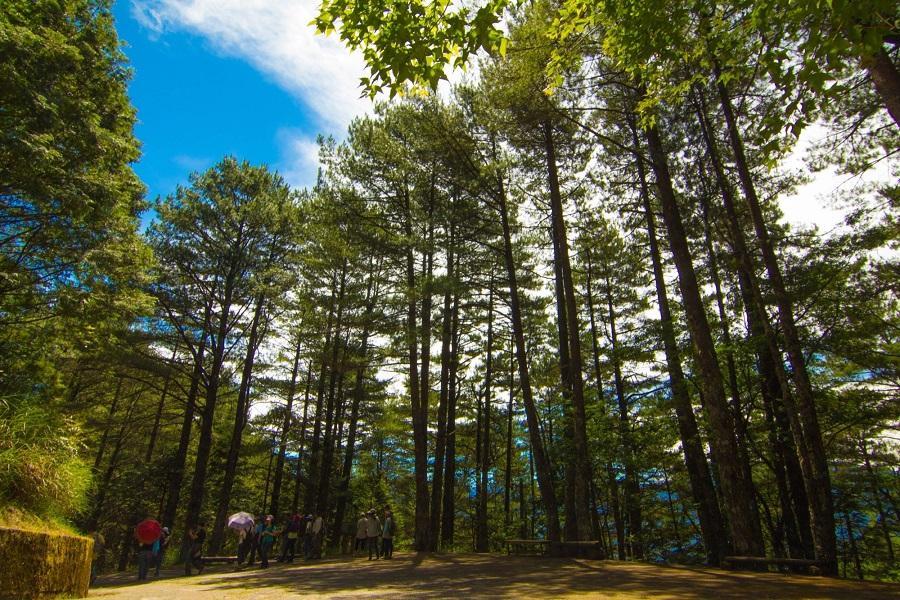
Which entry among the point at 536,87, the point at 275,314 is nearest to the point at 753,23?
the point at 536,87

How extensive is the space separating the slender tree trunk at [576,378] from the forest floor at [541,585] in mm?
1314

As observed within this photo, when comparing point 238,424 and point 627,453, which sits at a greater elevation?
point 238,424

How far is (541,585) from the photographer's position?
7.20 meters

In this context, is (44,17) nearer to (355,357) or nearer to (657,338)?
(355,357)

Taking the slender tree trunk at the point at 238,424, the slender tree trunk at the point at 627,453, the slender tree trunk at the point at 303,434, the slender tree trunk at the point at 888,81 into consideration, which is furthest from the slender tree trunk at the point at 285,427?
the slender tree trunk at the point at 888,81

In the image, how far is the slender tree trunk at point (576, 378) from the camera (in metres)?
11.8

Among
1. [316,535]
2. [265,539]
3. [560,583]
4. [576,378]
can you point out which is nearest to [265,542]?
[265,539]

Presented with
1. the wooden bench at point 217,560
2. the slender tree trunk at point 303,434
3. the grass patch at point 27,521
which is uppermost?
the slender tree trunk at point 303,434

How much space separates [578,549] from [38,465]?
11.0 metres

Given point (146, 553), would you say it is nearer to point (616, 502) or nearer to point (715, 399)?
point (715, 399)

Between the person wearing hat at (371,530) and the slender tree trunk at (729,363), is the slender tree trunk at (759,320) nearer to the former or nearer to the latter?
the slender tree trunk at (729,363)

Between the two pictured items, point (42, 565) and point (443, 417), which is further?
point (443, 417)

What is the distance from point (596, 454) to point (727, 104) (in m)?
11.1

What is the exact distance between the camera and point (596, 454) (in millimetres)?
16016
